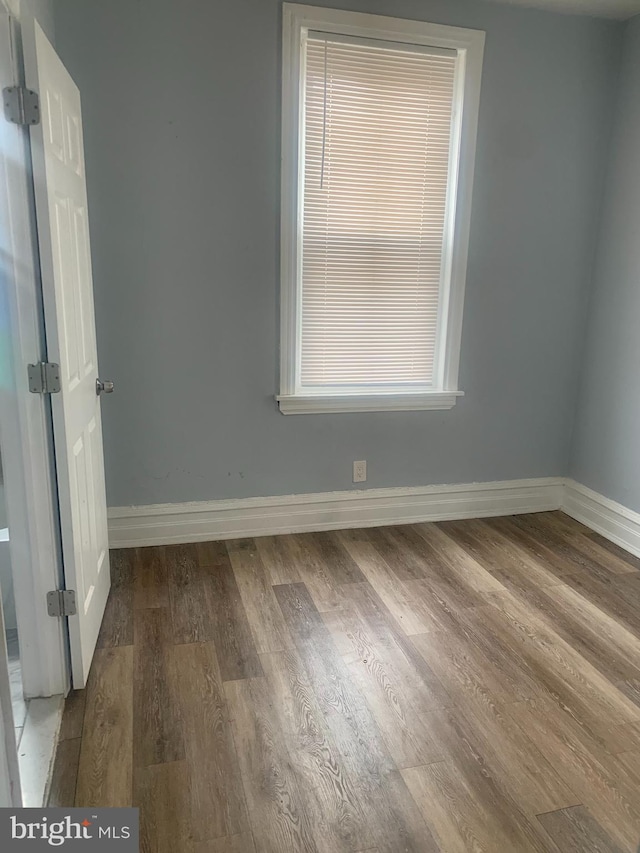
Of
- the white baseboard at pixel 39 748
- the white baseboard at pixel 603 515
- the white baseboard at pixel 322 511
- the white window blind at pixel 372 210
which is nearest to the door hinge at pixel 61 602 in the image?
the white baseboard at pixel 39 748

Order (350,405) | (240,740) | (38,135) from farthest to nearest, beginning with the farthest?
(350,405) < (240,740) < (38,135)

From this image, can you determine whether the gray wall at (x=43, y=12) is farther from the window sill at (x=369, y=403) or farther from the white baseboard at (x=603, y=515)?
the white baseboard at (x=603, y=515)

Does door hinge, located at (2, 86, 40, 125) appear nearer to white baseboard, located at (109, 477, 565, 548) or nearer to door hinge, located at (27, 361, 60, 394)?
door hinge, located at (27, 361, 60, 394)

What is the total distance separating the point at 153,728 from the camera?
73.6 inches

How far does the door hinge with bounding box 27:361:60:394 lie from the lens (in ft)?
5.76

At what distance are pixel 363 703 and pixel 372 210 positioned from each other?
227cm

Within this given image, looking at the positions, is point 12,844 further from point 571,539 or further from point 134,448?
point 571,539

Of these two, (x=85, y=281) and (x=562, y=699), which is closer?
(x=562, y=699)

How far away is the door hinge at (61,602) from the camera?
6.34ft

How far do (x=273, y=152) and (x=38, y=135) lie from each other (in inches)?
54.6

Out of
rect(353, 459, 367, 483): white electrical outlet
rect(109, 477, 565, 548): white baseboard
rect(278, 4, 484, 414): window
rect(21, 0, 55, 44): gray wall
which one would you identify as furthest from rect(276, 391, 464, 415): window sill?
rect(21, 0, 55, 44): gray wall

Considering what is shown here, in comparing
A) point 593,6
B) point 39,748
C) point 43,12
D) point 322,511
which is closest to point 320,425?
point 322,511

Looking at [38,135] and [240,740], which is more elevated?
[38,135]

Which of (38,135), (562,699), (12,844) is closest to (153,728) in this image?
(12,844)
